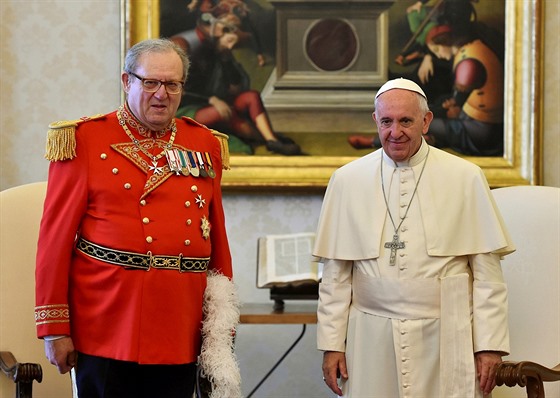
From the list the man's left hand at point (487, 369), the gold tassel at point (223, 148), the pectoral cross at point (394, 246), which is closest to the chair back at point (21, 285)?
the gold tassel at point (223, 148)

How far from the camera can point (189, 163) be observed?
9.21ft

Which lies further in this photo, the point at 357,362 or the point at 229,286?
the point at 357,362

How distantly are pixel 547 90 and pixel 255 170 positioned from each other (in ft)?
5.05

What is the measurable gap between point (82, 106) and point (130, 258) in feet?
6.67

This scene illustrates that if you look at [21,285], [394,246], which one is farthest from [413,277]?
[21,285]

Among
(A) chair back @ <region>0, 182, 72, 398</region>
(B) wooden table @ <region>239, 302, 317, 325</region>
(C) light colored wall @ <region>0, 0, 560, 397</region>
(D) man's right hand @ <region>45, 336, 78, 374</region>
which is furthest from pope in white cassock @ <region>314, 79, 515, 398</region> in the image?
(C) light colored wall @ <region>0, 0, 560, 397</region>

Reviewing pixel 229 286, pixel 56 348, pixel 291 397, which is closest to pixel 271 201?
pixel 291 397

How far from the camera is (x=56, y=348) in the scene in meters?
2.61

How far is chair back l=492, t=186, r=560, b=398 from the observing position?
3.64 metres

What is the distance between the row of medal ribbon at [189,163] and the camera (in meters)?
2.76

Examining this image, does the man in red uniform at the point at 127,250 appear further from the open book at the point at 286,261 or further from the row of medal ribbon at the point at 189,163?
the open book at the point at 286,261

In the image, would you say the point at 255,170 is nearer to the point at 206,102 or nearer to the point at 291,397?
the point at 206,102

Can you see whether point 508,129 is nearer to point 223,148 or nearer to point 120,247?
point 223,148

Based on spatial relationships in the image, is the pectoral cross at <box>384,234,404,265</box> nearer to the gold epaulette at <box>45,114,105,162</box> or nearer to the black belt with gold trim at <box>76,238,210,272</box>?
the black belt with gold trim at <box>76,238,210,272</box>
